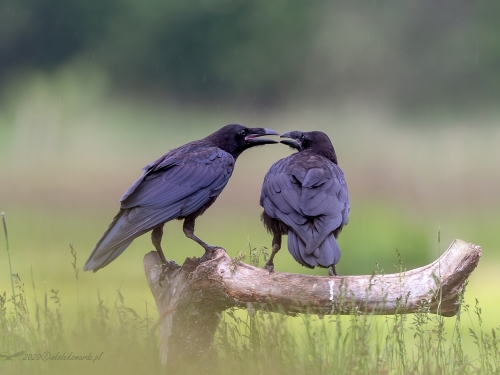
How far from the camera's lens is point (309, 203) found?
4168mm

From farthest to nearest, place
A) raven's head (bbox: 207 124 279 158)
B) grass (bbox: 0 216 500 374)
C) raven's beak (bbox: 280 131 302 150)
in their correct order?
raven's beak (bbox: 280 131 302 150) < raven's head (bbox: 207 124 279 158) < grass (bbox: 0 216 500 374)

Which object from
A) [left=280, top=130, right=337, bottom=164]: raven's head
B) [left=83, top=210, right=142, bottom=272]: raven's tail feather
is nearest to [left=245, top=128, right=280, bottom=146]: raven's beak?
[left=280, top=130, right=337, bottom=164]: raven's head

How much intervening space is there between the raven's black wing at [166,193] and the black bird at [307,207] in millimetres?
464

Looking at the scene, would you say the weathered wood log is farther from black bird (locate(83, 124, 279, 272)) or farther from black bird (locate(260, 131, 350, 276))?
black bird (locate(83, 124, 279, 272))

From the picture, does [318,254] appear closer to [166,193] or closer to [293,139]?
[166,193]

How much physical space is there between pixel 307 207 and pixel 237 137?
1.56 meters

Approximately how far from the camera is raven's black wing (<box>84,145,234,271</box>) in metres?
4.19

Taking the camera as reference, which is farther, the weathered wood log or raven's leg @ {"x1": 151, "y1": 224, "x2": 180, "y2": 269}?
raven's leg @ {"x1": 151, "y1": 224, "x2": 180, "y2": 269}

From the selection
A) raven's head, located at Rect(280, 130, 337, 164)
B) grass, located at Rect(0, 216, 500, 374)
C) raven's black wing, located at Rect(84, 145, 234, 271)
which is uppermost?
raven's head, located at Rect(280, 130, 337, 164)

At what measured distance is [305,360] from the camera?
308 centimetres

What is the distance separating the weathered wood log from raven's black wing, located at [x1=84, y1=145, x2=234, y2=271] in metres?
0.55

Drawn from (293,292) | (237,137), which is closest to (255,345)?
(293,292)

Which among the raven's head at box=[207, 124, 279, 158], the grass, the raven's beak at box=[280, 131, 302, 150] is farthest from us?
the raven's beak at box=[280, 131, 302, 150]

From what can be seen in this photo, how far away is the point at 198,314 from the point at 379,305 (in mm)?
1171
